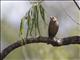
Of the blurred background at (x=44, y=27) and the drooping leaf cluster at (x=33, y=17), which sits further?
the blurred background at (x=44, y=27)

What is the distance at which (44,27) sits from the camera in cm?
177

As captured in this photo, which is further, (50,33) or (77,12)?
(77,12)

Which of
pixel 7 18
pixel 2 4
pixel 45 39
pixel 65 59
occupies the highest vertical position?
pixel 2 4

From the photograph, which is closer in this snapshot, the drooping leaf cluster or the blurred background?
the drooping leaf cluster

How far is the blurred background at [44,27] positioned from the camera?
1777 mm

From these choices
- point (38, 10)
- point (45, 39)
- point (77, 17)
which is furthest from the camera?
point (77, 17)

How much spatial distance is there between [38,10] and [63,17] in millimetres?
331

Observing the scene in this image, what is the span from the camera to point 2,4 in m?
1.84

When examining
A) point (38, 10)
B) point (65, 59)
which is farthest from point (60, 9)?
point (65, 59)

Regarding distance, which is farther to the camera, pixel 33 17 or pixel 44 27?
pixel 44 27

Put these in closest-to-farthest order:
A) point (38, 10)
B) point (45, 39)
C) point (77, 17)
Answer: point (45, 39), point (38, 10), point (77, 17)

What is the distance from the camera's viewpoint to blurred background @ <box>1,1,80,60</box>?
178 centimetres

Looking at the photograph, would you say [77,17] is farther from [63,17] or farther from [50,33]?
[50,33]

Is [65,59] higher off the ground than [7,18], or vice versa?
[7,18]
